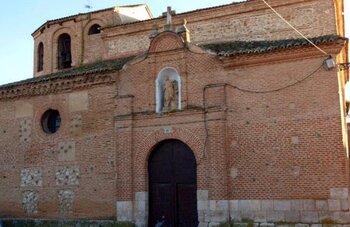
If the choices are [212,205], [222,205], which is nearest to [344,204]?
[222,205]

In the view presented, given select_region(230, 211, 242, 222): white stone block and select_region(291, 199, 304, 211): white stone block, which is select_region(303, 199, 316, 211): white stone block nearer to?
select_region(291, 199, 304, 211): white stone block

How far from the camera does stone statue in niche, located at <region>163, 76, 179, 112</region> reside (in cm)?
1405

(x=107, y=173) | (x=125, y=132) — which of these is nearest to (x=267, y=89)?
(x=125, y=132)

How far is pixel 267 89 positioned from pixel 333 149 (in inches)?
101

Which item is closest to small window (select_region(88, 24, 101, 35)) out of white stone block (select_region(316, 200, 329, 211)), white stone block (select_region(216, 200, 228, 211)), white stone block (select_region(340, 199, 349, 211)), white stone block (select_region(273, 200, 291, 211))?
white stone block (select_region(216, 200, 228, 211))

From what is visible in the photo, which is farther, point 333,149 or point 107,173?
point 107,173

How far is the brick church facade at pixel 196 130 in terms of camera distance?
1206cm

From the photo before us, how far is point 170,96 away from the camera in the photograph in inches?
555

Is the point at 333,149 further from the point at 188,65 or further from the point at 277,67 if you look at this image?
the point at 188,65

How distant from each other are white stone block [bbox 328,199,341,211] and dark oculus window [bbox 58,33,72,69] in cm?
1413

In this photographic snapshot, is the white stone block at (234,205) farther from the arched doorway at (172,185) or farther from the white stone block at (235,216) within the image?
the arched doorway at (172,185)

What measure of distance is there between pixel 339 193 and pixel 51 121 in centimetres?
1087

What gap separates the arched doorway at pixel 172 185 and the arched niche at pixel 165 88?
113 cm

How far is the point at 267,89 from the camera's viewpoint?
12.8 m
